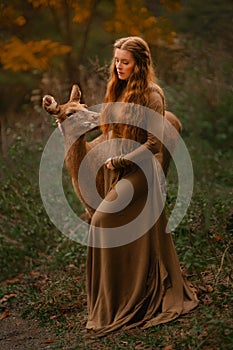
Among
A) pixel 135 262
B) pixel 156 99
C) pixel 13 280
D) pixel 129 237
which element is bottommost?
pixel 13 280

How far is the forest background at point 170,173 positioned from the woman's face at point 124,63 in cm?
176

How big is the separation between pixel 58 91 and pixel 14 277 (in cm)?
289

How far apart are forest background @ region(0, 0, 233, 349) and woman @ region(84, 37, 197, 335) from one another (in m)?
0.23

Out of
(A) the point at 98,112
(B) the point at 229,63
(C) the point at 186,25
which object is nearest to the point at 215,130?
(B) the point at 229,63

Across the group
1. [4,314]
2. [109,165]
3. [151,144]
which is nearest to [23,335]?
[4,314]

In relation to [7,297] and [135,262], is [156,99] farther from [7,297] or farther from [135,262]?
[7,297]

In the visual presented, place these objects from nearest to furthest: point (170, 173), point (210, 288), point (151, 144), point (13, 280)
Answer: point (151, 144), point (210, 288), point (13, 280), point (170, 173)

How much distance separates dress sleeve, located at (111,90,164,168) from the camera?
540 centimetres

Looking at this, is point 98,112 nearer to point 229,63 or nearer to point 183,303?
point 183,303

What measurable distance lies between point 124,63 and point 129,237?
4.41 ft

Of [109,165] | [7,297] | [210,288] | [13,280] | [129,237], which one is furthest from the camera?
[13,280]

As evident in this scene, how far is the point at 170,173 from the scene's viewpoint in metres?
8.75

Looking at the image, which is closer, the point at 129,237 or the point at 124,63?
the point at 124,63

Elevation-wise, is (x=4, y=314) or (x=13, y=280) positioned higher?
(x=4, y=314)
